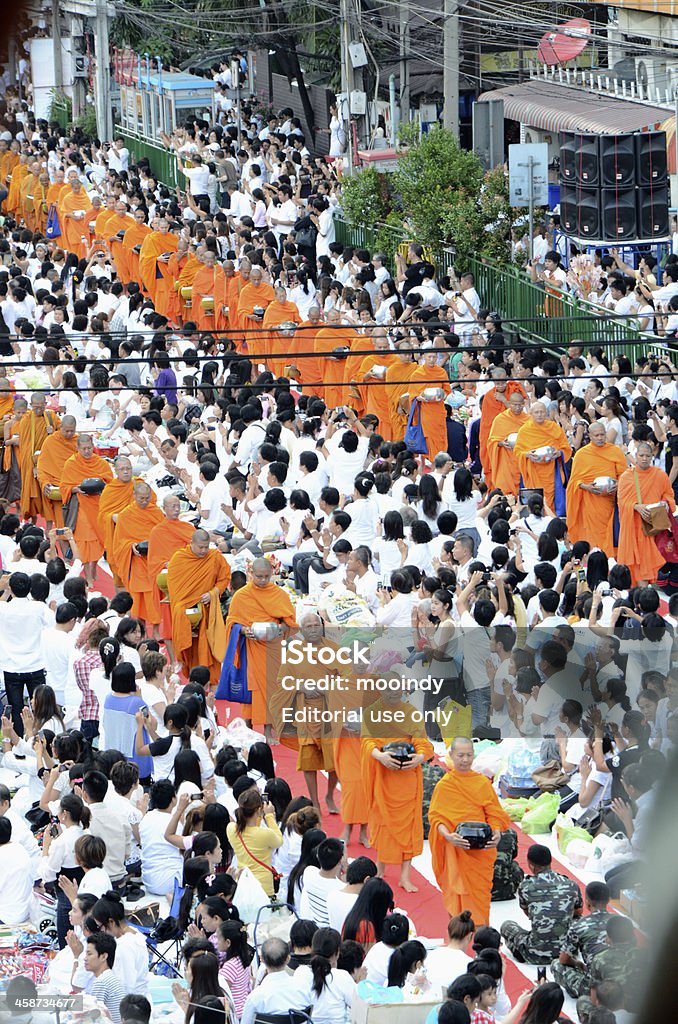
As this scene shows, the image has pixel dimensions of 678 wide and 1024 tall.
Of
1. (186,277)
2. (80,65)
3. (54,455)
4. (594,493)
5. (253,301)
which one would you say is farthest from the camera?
(80,65)

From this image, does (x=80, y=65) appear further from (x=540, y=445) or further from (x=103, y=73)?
(x=540, y=445)

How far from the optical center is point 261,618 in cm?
927

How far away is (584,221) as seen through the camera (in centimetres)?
1850

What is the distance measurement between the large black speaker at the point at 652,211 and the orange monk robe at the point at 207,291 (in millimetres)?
5033

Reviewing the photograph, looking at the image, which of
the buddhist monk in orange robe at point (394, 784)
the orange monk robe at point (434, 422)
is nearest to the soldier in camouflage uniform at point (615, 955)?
the buddhist monk in orange robe at point (394, 784)

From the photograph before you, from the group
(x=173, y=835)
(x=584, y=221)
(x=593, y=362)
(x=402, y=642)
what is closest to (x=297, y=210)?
(x=584, y=221)

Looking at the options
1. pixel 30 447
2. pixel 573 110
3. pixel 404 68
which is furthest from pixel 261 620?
pixel 573 110

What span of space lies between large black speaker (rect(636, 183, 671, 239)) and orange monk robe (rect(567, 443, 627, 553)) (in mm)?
6826

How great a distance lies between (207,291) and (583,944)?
13.8m

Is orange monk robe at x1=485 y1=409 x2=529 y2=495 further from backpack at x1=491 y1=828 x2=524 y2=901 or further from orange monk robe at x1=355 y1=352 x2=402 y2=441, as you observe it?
backpack at x1=491 y1=828 x2=524 y2=901

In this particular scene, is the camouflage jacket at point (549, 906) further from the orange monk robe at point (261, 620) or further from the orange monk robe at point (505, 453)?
the orange monk robe at point (505, 453)

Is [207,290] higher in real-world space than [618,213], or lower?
lower

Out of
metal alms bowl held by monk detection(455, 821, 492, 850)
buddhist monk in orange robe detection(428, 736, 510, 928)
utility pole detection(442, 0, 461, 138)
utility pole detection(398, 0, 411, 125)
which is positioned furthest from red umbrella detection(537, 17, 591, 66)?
metal alms bowl held by monk detection(455, 821, 492, 850)

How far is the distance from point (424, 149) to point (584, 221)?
6.96ft
